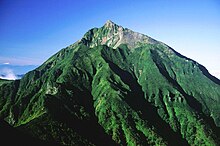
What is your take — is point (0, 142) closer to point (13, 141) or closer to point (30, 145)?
point (13, 141)

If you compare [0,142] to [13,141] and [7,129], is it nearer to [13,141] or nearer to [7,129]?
[13,141]

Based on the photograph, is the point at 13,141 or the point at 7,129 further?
the point at 7,129

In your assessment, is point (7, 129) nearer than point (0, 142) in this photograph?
No

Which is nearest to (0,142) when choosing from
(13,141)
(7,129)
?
(13,141)

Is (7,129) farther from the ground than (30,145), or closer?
farther from the ground
